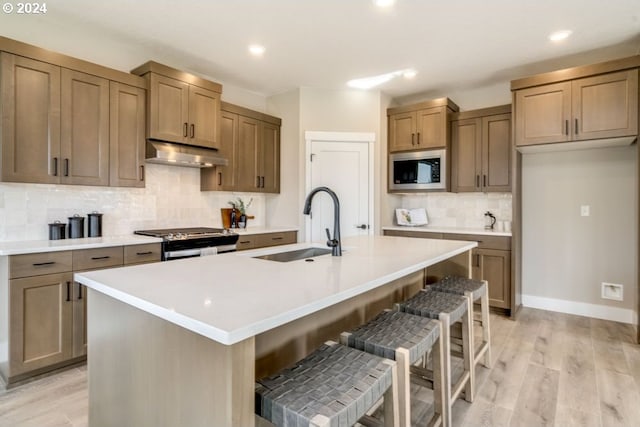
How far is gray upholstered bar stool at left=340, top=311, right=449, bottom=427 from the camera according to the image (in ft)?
4.47

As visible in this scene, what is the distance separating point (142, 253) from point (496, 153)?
152 inches

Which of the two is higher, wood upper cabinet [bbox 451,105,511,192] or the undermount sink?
wood upper cabinet [bbox 451,105,511,192]

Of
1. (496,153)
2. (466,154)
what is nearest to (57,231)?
(466,154)

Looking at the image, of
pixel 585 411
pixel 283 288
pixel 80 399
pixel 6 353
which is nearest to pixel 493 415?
pixel 585 411

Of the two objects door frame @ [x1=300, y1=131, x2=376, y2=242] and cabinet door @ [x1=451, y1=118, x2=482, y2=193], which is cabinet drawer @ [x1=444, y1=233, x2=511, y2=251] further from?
door frame @ [x1=300, y1=131, x2=376, y2=242]

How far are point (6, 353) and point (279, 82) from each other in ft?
11.9

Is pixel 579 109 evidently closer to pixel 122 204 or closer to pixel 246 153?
pixel 246 153

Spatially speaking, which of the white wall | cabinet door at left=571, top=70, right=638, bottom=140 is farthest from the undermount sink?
the white wall

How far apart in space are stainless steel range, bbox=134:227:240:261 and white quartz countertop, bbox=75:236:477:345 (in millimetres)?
1277

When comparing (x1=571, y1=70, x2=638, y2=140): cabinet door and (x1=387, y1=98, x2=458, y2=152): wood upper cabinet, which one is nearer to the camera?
(x1=571, y1=70, x2=638, y2=140): cabinet door

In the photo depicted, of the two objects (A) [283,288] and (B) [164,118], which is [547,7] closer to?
(A) [283,288]

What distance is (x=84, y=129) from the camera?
2.77 metres

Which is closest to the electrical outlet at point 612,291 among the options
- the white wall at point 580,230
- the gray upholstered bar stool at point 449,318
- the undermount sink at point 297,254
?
the white wall at point 580,230

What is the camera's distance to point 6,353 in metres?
2.37
